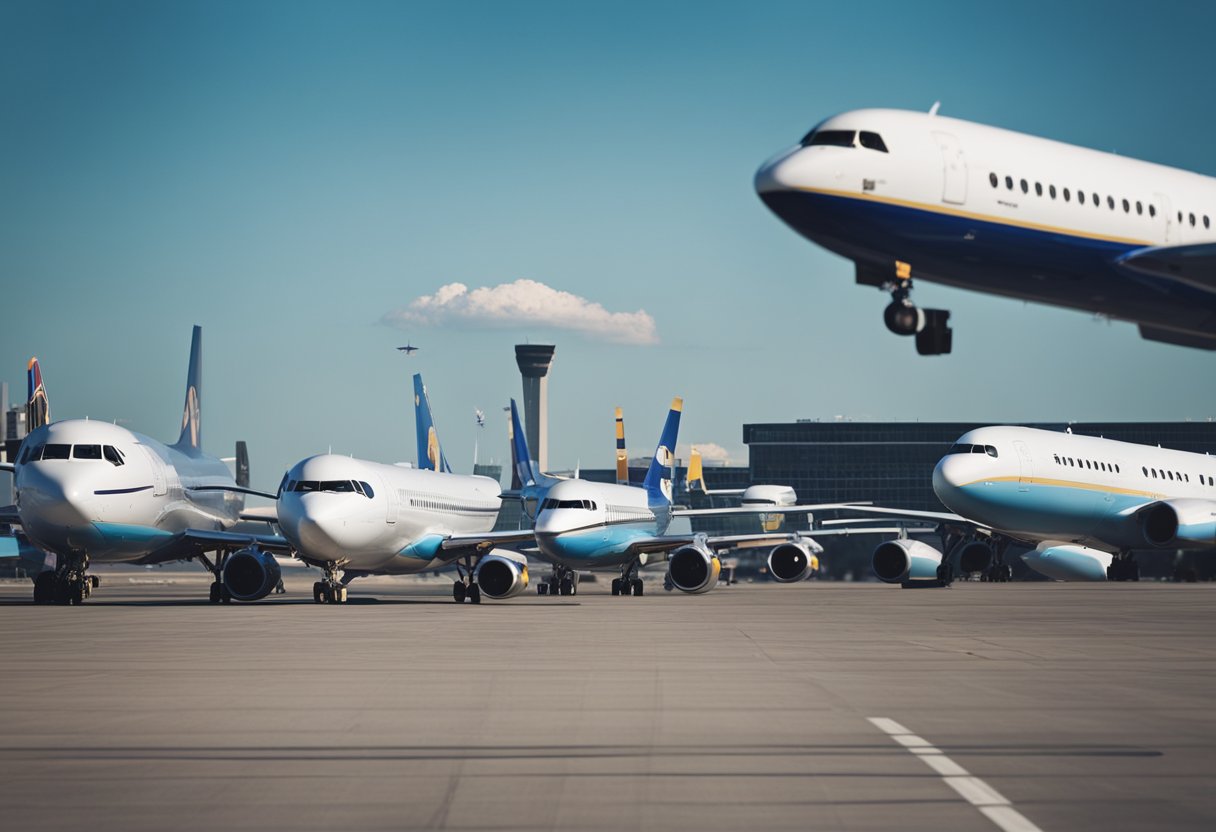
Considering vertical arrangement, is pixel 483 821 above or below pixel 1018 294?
below

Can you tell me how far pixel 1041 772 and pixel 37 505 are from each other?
35274mm

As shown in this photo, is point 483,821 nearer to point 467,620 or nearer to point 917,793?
point 917,793

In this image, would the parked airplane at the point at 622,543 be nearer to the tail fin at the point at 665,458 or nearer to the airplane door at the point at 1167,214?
the tail fin at the point at 665,458

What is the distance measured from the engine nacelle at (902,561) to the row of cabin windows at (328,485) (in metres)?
24.1

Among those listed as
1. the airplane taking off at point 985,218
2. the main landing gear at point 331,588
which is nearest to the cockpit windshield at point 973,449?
the main landing gear at point 331,588

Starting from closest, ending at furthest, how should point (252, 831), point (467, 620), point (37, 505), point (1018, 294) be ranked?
point (252, 831) → point (1018, 294) → point (467, 620) → point (37, 505)

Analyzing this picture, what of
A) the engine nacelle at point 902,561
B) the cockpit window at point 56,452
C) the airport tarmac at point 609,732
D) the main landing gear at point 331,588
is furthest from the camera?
the engine nacelle at point 902,561

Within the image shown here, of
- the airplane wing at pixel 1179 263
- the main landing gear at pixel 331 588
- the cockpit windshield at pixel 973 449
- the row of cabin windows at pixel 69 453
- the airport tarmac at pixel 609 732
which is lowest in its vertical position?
the main landing gear at pixel 331 588

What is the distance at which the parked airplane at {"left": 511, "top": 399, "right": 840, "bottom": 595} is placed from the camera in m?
55.3

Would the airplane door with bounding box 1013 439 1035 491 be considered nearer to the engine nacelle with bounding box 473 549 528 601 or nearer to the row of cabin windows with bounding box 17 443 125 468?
the engine nacelle with bounding box 473 549 528 601

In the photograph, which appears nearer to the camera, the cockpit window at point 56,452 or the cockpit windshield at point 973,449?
the cockpit window at point 56,452

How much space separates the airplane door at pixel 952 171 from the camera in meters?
24.4

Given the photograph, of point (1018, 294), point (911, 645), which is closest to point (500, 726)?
point (911, 645)

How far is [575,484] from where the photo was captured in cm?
5722
